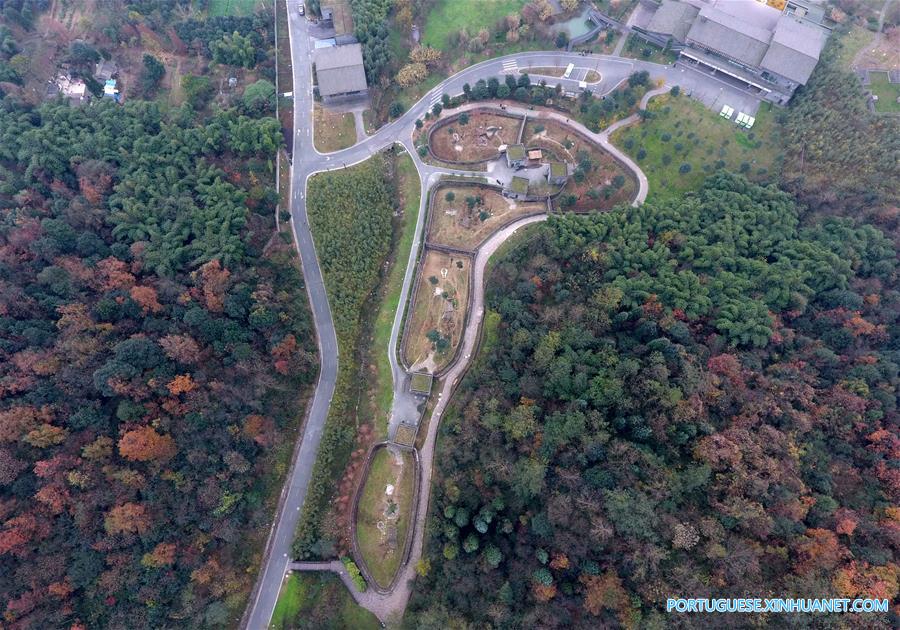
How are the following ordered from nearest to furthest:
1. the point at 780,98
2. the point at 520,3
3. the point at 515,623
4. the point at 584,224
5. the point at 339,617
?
the point at 515,623 → the point at 339,617 → the point at 584,224 → the point at 780,98 → the point at 520,3

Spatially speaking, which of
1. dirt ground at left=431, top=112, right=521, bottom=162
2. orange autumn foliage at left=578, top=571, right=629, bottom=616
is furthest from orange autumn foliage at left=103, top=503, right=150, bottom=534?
dirt ground at left=431, top=112, right=521, bottom=162

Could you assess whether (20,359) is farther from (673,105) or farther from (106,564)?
(673,105)

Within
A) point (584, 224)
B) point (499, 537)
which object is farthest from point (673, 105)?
point (499, 537)

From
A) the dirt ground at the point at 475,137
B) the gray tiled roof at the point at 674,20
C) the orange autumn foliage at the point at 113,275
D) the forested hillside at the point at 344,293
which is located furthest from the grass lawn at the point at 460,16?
the orange autumn foliage at the point at 113,275

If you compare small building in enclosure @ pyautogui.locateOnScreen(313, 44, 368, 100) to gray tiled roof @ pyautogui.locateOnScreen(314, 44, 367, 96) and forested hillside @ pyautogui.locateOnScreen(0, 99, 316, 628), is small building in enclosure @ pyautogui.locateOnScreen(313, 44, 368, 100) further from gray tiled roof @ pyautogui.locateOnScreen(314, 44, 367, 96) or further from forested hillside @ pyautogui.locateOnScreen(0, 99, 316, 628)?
forested hillside @ pyautogui.locateOnScreen(0, 99, 316, 628)

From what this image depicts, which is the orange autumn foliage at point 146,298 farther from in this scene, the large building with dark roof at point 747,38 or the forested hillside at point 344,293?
the large building with dark roof at point 747,38
